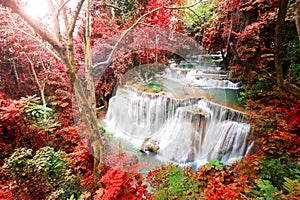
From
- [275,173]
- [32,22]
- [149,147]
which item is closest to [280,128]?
[275,173]

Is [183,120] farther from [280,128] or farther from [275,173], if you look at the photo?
[275,173]

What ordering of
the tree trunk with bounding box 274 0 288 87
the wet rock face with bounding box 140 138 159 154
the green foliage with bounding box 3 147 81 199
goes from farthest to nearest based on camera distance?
the wet rock face with bounding box 140 138 159 154 < the green foliage with bounding box 3 147 81 199 < the tree trunk with bounding box 274 0 288 87

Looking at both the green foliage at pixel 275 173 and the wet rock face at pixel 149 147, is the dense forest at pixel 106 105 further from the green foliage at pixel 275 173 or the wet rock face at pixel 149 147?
the wet rock face at pixel 149 147

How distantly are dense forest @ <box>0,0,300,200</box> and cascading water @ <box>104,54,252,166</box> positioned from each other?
1.68 ft

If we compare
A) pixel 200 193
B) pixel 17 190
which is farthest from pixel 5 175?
pixel 200 193

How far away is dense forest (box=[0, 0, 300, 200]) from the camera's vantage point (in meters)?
1.98

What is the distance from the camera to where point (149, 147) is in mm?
5219

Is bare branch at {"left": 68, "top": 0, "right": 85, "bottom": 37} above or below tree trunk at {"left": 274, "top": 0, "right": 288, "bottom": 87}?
above

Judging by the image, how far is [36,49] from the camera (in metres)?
4.11

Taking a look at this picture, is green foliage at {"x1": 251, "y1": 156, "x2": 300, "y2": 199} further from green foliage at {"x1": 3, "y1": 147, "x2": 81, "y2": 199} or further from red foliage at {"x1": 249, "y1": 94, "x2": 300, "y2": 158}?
green foliage at {"x1": 3, "y1": 147, "x2": 81, "y2": 199}

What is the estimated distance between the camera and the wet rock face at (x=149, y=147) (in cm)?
516

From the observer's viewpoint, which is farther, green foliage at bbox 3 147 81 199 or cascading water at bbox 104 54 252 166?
cascading water at bbox 104 54 252 166

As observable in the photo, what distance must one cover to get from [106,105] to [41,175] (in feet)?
17.7

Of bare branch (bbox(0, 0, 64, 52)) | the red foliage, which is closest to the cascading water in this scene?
the red foliage
